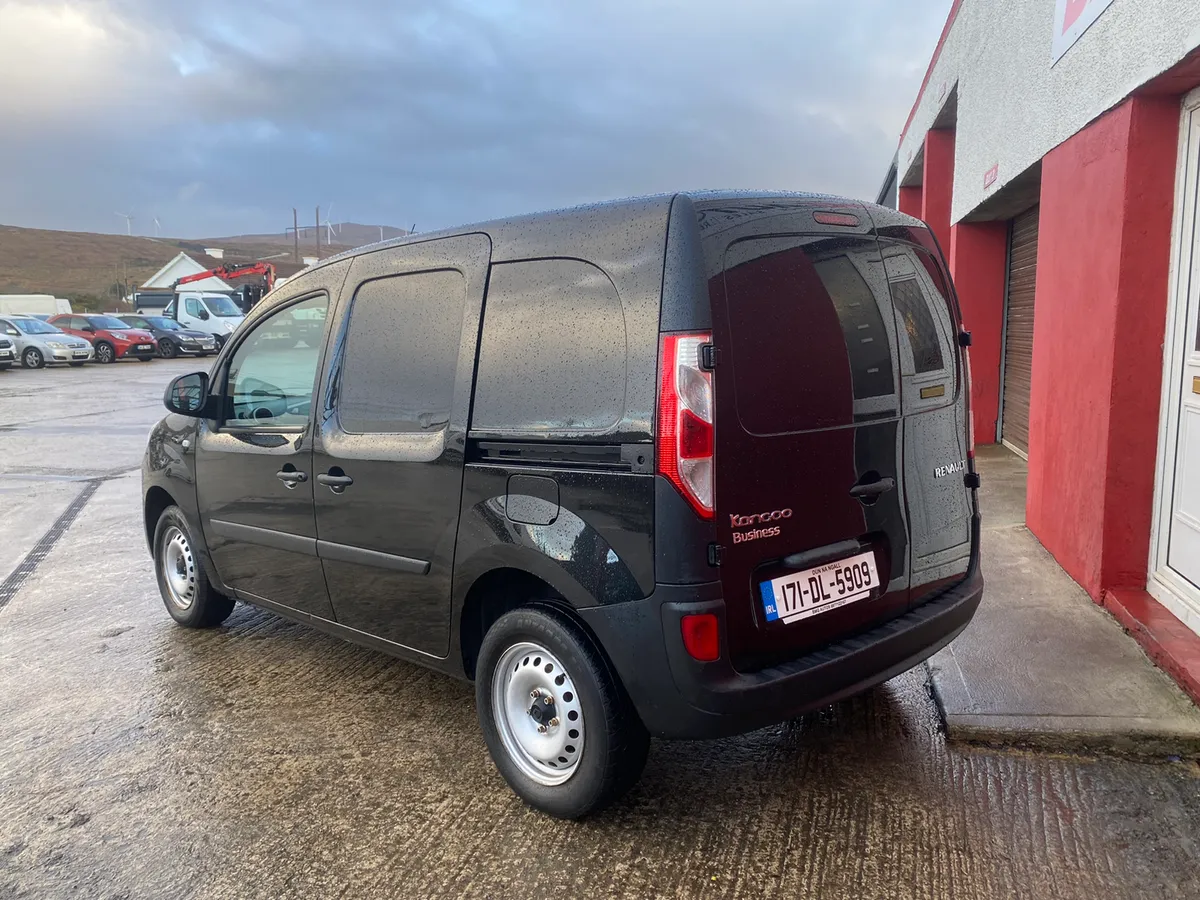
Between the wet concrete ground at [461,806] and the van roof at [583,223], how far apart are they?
1879mm

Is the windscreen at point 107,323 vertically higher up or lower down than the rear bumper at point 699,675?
higher up

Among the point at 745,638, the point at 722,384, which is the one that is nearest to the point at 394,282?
the point at 722,384

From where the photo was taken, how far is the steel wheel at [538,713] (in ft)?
9.66

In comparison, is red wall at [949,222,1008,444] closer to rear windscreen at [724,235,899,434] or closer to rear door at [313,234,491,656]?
rear windscreen at [724,235,899,434]

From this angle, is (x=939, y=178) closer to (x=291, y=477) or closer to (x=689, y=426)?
(x=291, y=477)

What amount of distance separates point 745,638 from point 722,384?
74cm

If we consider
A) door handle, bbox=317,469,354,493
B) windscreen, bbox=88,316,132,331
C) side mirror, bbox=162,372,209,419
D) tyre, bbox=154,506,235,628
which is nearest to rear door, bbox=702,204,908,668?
door handle, bbox=317,469,354,493

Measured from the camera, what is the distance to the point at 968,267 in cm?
994

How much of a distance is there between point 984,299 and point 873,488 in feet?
25.9

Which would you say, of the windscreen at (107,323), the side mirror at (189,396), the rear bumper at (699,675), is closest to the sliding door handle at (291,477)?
the side mirror at (189,396)

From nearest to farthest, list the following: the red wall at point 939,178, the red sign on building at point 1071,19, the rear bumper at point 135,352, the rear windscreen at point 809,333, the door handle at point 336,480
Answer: the rear windscreen at point 809,333 → the door handle at point 336,480 → the red sign on building at point 1071,19 → the red wall at point 939,178 → the rear bumper at point 135,352

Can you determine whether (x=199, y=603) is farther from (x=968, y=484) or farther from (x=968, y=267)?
(x=968, y=267)

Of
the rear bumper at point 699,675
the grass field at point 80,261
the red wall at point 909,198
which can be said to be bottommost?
the rear bumper at point 699,675

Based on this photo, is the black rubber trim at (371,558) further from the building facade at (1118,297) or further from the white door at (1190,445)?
the white door at (1190,445)
